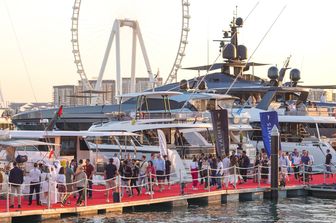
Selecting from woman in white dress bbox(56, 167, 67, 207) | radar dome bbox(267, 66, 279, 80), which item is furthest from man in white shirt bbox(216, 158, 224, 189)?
radar dome bbox(267, 66, 279, 80)

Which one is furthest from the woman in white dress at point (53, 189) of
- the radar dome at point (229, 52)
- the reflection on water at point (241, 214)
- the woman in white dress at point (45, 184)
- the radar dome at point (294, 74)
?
the radar dome at point (229, 52)

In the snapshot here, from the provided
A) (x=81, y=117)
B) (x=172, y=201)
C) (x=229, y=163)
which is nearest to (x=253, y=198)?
(x=229, y=163)

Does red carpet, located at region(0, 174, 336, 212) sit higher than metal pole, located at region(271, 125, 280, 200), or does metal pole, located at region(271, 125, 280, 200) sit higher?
metal pole, located at region(271, 125, 280, 200)

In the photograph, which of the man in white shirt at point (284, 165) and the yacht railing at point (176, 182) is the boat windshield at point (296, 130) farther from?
the man in white shirt at point (284, 165)

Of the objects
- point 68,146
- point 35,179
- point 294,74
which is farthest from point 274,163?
point 294,74

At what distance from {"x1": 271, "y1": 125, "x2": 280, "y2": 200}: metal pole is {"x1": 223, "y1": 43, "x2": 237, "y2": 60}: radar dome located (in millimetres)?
27825

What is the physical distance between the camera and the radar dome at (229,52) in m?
58.1

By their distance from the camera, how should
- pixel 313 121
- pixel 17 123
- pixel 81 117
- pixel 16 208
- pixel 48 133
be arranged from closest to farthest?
pixel 16 208
pixel 48 133
pixel 313 121
pixel 81 117
pixel 17 123

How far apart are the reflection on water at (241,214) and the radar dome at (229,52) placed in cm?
→ 2967

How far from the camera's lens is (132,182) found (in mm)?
27562

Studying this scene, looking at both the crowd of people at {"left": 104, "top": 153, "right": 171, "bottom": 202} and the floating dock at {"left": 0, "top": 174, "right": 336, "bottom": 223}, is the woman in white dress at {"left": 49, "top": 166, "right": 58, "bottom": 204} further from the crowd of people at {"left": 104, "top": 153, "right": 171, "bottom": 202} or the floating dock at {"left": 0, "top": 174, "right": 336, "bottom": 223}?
the crowd of people at {"left": 104, "top": 153, "right": 171, "bottom": 202}

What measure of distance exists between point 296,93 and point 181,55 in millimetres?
20262

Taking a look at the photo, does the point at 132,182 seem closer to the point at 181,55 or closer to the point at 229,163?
the point at 229,163

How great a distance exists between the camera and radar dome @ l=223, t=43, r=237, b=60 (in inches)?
2287
